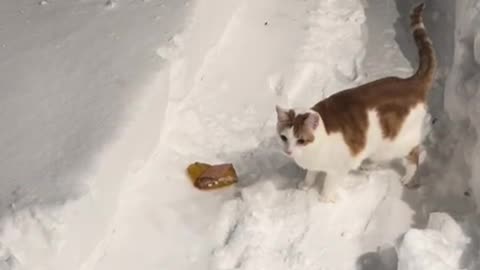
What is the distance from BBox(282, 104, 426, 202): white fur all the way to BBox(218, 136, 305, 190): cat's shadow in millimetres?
56

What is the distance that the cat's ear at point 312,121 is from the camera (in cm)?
175

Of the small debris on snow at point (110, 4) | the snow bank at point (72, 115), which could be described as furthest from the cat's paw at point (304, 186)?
the small debris on snow at point (110, 4)

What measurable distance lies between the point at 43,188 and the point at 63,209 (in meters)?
0.08

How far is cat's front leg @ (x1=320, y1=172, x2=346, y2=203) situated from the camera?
192cm

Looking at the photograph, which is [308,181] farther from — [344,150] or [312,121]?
[312,121]

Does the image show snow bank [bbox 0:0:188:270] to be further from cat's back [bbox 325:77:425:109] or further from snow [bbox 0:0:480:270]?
cat's back [bbox 325:77:425:109]

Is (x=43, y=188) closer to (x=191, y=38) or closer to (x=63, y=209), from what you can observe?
(x=63, y=209)

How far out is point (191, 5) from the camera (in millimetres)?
2260

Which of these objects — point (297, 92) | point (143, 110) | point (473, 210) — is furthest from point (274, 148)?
point (473, 210)

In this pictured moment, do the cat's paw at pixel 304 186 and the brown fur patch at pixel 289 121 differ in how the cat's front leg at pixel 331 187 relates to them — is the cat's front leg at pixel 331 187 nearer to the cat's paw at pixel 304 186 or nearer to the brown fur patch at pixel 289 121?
the cat's paw at pixel 304 186

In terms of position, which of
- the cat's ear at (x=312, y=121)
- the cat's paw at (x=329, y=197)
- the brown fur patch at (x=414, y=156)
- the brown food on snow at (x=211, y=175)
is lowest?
the brown food on snow at (x=211, y=175)

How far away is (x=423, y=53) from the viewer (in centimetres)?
200

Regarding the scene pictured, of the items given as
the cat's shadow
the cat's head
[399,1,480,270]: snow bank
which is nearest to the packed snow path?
the cat's shadow

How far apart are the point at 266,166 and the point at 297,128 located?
34cm
